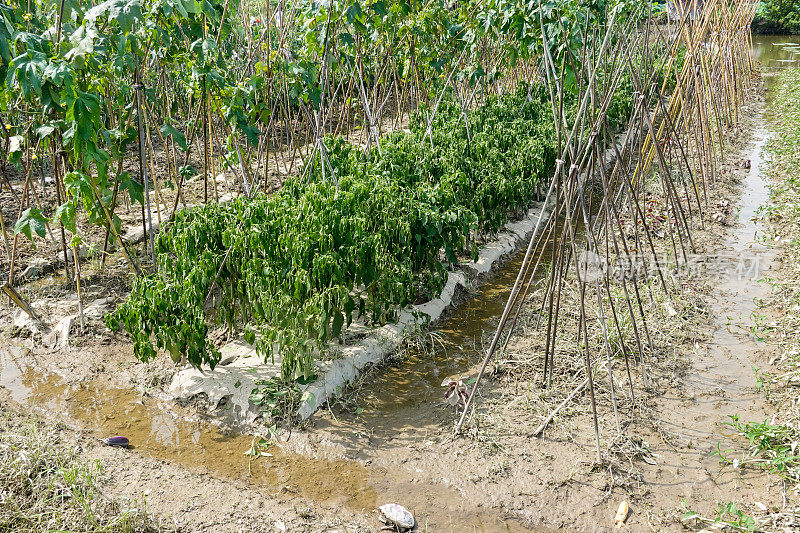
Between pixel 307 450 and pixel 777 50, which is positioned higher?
pixel 777 50

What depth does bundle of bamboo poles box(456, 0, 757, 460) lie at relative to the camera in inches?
116

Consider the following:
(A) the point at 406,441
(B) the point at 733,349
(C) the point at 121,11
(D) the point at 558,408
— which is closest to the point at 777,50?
(B) the point at 733,349

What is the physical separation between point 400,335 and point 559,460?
1.29m

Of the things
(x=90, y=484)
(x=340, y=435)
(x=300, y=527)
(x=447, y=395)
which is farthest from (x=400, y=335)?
(x=90, y=484)

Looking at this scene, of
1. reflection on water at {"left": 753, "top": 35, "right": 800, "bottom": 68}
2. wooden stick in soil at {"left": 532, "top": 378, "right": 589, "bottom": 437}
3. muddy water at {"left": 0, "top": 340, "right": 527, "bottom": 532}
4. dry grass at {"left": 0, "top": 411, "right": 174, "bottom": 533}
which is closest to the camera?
dry grass at {"left": 0, "top": 411, "right": 174, "bottom": 533}

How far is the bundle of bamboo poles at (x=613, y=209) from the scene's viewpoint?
2.96 m

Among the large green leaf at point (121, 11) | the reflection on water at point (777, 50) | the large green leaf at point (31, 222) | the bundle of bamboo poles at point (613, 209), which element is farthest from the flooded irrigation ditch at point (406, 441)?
the reflection on water at point (777, 50)

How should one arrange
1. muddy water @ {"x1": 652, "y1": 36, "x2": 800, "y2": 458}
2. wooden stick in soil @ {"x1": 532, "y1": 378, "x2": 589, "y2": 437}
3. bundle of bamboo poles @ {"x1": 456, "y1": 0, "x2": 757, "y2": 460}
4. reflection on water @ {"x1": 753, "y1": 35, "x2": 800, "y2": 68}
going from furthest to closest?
reflection on water @ {"x1": 753, "y1": 35, "x2": 800, "y2": 68}
muddy water @ {"x1": 652, "y1": 36, "x2": 800, "y2": 458}
wooden stick in soil @ {"x1": 532, "y1": 378, "x2": 589, "y2": 437}
bundle of bamboo poles @ {"x1": 456, "y1": 0, "x2": 757, "y2": 460}

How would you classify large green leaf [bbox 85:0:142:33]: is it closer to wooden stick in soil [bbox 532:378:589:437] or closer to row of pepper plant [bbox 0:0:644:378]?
row of pepper plant [bbox 0:0:644:378]

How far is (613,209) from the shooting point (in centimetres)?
348

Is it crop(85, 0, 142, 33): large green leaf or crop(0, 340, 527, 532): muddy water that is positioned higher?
crop(85, 0, 142, 33): large green leaf

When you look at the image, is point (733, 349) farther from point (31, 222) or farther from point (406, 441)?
point (31, 222)

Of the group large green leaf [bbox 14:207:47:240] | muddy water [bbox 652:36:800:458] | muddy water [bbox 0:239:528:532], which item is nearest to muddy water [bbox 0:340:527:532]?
muddy water [bbox 0:239:528:532]

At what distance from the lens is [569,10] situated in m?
5.39
